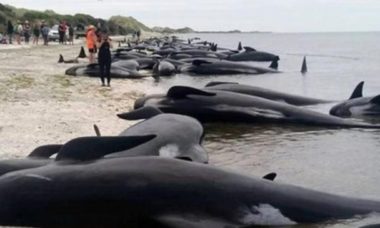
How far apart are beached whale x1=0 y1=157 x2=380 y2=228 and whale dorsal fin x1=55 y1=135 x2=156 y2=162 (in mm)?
263

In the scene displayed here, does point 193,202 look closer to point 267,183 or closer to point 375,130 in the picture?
point 267,183

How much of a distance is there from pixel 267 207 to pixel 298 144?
5.21 metres

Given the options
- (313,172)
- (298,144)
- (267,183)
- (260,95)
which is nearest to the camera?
(267,183)

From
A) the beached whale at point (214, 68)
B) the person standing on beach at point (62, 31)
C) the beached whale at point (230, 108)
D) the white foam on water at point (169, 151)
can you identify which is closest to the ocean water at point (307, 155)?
the beached whale at point (230, 108)

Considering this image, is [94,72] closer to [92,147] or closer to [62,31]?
[92,147]

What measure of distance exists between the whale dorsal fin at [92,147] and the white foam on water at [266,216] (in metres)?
1.38

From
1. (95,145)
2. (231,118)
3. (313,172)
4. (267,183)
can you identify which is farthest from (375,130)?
(95,145)

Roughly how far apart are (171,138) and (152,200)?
2.85 metres

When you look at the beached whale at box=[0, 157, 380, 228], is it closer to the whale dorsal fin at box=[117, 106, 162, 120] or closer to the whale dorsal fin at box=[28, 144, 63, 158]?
the whale dorsal fin at box=[28, 144, 63, 158]

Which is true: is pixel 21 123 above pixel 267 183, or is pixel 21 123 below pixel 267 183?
below

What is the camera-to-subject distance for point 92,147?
21.2ft

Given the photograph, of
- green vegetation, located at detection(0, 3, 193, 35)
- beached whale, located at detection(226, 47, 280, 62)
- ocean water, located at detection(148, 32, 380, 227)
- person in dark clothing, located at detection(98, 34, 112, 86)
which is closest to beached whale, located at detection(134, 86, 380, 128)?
ocean water, located at detection(148, 32, 380, 227)

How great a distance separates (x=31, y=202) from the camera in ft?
19.5

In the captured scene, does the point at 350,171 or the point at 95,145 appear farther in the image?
the point at 350,171
